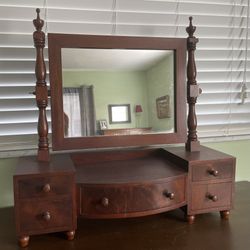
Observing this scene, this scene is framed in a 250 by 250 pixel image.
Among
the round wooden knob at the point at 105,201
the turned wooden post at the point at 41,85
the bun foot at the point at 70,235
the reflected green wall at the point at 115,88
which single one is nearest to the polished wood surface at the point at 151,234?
the bun foot at the point at 70,235

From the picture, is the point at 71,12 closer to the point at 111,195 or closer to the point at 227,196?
the point at 111,195

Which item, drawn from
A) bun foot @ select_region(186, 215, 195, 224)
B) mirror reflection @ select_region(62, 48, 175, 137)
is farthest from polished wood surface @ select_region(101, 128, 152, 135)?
bun foot @ select_region(186, 215, 195, 224)

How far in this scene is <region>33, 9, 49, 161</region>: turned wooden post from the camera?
101cm

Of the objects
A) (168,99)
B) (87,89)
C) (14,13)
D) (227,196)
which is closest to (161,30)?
(168,99)

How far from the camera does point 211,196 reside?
1046 millimetres

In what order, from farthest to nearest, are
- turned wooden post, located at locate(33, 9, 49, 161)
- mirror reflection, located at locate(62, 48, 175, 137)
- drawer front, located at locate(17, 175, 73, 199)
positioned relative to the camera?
mirror reflection, located at locate(62, 48, 175, 137) → turned wooden post, located at locate(33, 9, 49, 161) → drawer front, located at locate(17, 175, 73, 199)

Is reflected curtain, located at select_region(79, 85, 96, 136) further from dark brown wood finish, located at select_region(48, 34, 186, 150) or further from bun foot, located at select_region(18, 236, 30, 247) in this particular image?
bun foot, located at select_region(18, 236, 30, 247)

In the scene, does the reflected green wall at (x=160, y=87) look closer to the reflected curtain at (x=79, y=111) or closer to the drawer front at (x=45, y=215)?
the reflected curtain at (x=79, y=111)

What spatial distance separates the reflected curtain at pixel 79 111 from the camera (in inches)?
43.4

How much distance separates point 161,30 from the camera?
4.30ft

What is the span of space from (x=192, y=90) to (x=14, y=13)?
801 millimetres

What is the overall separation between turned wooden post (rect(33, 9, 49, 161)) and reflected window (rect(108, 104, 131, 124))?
27cm

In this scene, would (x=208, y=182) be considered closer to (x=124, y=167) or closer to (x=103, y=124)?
(x=124, y=167)

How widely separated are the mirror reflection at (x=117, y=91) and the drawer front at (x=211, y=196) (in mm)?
301
